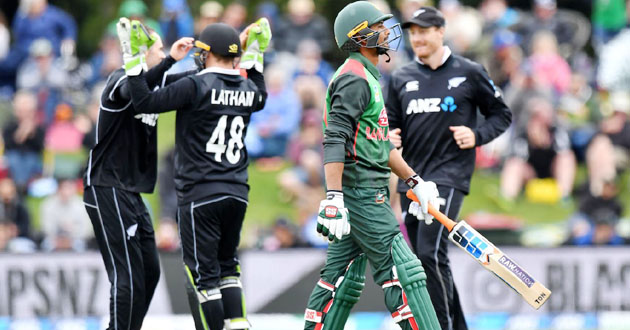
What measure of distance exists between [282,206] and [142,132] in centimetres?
673

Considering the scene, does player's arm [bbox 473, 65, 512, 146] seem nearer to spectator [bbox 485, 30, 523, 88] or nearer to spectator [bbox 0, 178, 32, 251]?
spectator [bbox 0, 178, 32, 251]

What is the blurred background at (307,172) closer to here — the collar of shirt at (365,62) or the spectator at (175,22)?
the spectator at (175,22)

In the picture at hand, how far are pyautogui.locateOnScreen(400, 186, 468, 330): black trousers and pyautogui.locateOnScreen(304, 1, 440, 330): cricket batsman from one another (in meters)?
0.87

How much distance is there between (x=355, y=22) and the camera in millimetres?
7148

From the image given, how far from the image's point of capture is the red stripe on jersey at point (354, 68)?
7.05 meters

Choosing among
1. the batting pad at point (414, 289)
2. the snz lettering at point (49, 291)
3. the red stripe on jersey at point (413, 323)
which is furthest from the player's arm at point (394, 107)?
the snz lettering at point (49, 291)

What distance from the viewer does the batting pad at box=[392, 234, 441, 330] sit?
22.8ft

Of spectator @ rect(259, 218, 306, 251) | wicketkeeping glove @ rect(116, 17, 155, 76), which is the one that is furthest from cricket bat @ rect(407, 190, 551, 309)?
spectator @ rect(259, 218, 306, 251)

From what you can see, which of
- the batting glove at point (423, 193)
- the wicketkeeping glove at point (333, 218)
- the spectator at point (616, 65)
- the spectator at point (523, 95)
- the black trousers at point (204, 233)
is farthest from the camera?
the spectator at point (616, 65)

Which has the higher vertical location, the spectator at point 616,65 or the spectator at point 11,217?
the spectator at point 616,65

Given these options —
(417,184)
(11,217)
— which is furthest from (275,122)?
(417,184)

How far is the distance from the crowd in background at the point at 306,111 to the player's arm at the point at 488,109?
453 centimetres

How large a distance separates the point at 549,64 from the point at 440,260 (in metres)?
8.43

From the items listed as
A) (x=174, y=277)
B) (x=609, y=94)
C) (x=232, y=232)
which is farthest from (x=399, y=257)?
(x=609, y=94)
